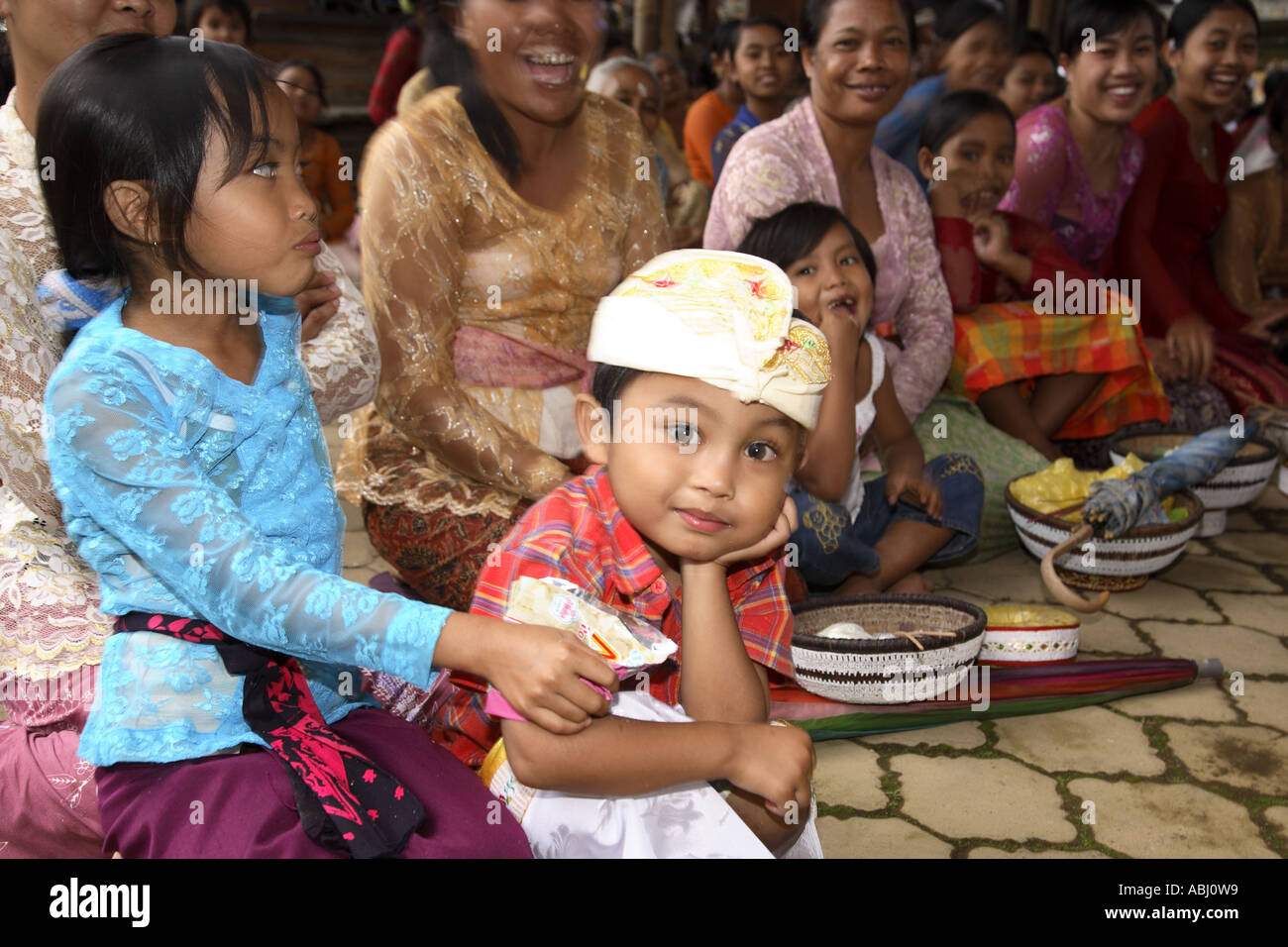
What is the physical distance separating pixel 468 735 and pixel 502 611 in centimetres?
42

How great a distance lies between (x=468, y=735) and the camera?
68.7 inches

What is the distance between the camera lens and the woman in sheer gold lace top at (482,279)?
2365 mm

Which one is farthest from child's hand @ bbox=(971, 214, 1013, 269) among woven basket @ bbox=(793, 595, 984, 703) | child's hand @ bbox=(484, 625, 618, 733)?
child's hand @ bbox=(484, 625, 618, 733)

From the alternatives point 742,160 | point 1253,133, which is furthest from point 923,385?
point 1253,133

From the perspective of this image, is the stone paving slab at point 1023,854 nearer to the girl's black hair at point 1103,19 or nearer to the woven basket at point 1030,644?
the woven basket at point 1030,644

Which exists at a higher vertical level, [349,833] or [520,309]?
[520,309]

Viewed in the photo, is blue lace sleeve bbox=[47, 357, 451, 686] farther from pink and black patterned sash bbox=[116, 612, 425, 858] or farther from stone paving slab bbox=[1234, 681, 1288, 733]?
stone paving slab bbox=[1234, 681, 1288, 733]

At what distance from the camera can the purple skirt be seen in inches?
50.5

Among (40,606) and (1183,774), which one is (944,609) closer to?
(1183,774)

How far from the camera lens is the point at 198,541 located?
1249 millimetres

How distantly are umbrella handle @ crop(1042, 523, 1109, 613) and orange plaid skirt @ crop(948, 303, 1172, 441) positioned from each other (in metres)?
0.89

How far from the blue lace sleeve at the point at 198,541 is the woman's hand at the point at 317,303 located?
0.65m

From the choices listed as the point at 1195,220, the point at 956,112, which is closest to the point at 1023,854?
the point at 956,112

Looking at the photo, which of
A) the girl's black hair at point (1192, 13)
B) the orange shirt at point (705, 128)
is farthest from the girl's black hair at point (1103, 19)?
the orange shirt at point (705, 128)
